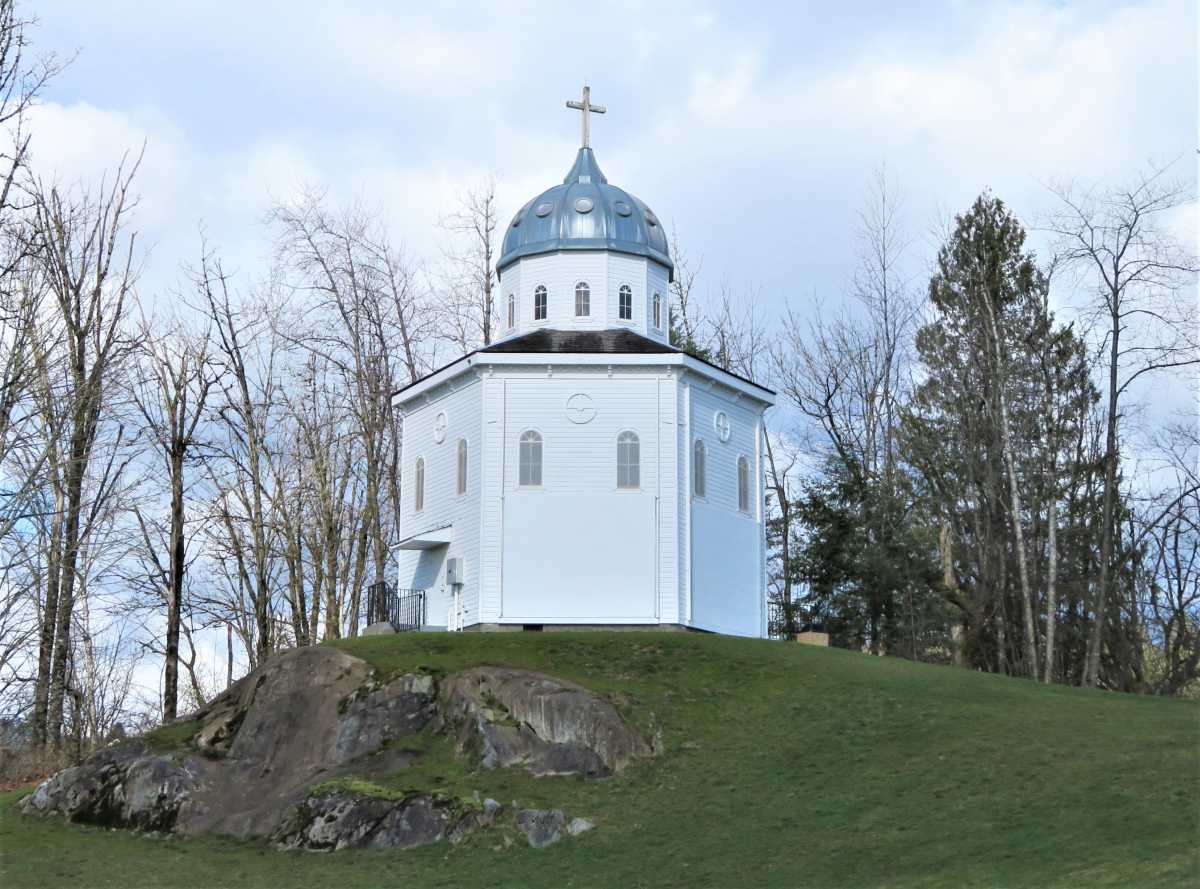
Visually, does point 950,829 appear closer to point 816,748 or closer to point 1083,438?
point 816,748

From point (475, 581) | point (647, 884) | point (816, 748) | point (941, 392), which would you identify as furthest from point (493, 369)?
point (941, 392)

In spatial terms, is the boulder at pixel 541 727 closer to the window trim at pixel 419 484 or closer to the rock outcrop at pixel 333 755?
the rock outcrop at pixel 333 755

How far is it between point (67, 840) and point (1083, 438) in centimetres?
3156

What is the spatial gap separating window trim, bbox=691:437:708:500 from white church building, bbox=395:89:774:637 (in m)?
0.05

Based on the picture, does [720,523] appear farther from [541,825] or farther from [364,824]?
[364,824]

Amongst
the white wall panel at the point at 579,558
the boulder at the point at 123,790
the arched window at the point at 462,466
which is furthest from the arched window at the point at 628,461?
the boulder at the point at 123,790

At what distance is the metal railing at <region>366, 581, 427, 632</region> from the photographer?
111ft

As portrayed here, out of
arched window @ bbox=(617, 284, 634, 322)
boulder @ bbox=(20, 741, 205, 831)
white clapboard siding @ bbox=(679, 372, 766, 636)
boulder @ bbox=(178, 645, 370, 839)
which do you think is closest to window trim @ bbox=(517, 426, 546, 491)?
white clapboard siding @ bbox=(679, 372, 766, 636)

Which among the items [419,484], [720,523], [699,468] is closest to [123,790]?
[419,484]

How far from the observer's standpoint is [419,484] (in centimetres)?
3516

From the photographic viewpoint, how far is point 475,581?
1249 inches

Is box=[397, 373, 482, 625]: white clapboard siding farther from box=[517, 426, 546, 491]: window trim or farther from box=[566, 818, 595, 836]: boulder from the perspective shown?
box=[566, 818, 595, 836]: boulder

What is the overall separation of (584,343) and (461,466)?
13.0 feet

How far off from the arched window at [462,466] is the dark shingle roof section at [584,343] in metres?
2.26
